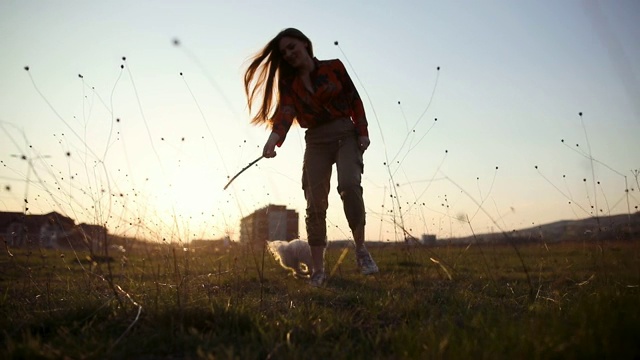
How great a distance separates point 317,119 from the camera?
4422 millimetres

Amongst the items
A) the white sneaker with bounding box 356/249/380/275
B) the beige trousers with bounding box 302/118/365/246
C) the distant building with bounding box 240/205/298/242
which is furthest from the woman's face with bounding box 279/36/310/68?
the white sneaker with bounding box 356/249/380/275

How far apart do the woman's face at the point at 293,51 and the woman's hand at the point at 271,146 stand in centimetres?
68

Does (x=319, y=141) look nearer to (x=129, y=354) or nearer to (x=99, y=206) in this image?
(x=99, y=206)

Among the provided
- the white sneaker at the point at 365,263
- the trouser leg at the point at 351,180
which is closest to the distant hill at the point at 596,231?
the white sneaker at the point at 365,263

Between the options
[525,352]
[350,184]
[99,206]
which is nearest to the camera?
[525,352]

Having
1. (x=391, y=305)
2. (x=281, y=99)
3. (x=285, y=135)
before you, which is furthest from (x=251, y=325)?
(x=281, y=99)

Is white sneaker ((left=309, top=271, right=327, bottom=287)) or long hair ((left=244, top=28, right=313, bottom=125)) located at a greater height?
long hair ((left=244, top=28, right=313, bottom=125))

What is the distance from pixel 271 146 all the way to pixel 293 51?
34.6 inches

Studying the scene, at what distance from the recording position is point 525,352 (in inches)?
66.1

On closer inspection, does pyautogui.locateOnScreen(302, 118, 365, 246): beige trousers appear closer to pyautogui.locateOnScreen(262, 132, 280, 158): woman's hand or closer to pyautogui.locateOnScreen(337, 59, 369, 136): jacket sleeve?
pyautogui.locateOnScreen(337, 59, 369, 136): jacket sleeve

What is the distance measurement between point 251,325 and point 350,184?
2.12 metres

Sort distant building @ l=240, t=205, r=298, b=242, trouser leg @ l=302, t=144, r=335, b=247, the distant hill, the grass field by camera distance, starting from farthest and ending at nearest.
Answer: distant building @ l=240, t=205, r=298, b=242
trouser leg @ l=302, t=144, r=335, b=247
the distant hill
the grass field

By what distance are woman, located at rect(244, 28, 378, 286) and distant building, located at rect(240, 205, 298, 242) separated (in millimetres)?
527

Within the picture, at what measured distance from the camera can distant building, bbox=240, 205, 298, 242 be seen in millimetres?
5117
